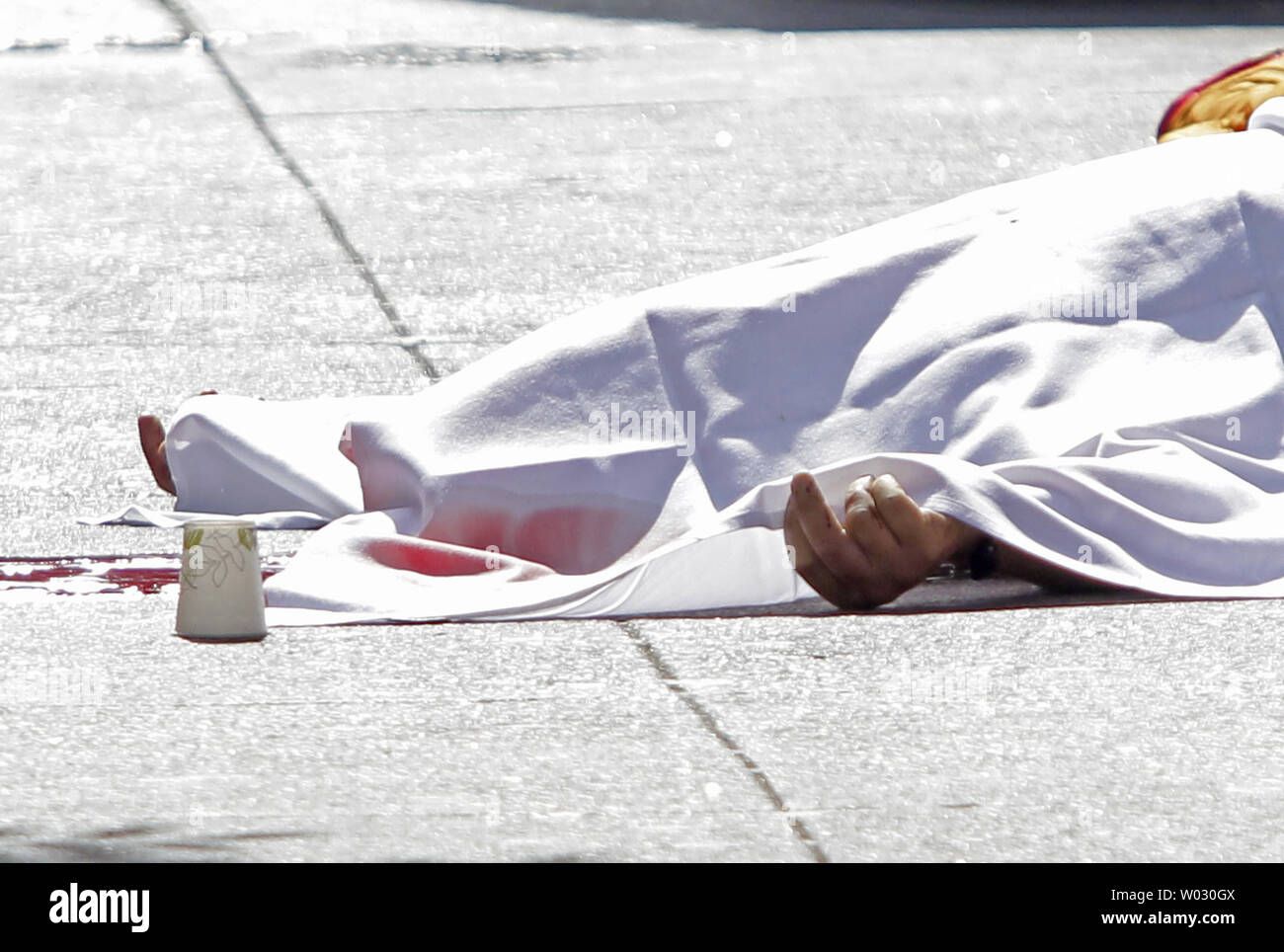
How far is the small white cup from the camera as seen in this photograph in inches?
159

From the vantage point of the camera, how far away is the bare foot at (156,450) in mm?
5211

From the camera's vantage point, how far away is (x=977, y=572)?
4.41 meters

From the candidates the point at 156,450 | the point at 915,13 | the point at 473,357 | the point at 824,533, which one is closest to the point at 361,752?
the point at 824,533

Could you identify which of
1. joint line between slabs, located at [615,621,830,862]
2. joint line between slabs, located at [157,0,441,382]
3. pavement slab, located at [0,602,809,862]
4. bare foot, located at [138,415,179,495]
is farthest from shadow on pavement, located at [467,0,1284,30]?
pavement slab, located at [0,602,809,862]

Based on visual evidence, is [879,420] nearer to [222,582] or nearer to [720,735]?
[720,735]

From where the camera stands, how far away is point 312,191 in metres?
8.66

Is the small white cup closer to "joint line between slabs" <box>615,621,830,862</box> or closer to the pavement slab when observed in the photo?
the pavement slab

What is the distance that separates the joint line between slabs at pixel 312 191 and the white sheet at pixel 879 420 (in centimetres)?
170

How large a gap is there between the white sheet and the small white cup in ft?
0.41

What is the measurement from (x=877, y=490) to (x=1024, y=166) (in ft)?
17.4

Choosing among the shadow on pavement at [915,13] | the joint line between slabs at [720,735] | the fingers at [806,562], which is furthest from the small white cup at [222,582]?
the shadow on pavement at [915,13]
